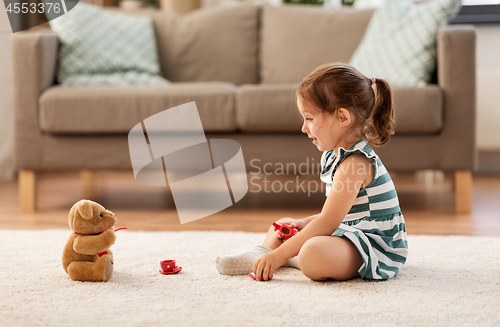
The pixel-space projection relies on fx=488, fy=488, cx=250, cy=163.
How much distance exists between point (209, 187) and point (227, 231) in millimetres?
917

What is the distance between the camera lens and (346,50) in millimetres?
2291

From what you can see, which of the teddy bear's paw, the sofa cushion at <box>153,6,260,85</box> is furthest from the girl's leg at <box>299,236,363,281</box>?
the sofa cushion at <box>153,6,260,85</box>

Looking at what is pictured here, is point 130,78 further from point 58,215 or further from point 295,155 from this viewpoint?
point 295,155

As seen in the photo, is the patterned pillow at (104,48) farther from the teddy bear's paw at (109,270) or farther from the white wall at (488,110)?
the white wall at (488,110)

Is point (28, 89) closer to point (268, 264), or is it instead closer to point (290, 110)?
point (290, 110)

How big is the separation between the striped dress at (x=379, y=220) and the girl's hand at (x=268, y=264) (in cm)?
12

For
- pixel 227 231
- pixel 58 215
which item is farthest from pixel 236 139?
pixel 58 215

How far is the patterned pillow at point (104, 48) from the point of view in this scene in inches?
80.0

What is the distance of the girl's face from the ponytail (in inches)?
3.2

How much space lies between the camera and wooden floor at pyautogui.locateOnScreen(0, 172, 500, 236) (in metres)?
1.59

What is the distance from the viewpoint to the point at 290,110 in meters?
1.72

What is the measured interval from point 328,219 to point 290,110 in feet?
2.61

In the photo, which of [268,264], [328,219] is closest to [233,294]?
[268,264]

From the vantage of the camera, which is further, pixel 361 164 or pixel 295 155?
pixel 295 155
